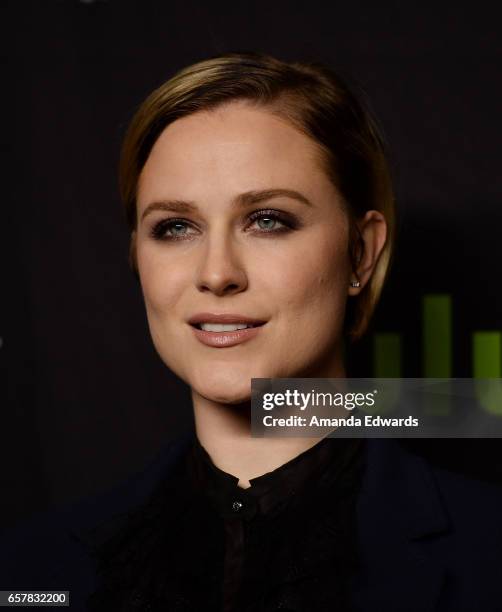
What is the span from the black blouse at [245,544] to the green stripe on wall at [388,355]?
52 cm

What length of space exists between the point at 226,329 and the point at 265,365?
0.09 meters

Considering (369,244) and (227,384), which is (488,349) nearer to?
(369,244)

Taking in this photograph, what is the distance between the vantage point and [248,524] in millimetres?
1502

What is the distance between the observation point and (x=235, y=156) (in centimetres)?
148

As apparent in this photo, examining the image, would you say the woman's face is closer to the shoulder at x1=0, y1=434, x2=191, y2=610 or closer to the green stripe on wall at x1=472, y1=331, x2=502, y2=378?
the shoulder at x1=0, y1=434, x2=191, y2=610

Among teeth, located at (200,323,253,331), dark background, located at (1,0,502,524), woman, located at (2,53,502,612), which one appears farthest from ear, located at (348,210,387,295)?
dark background, located at (1,0,502,524)

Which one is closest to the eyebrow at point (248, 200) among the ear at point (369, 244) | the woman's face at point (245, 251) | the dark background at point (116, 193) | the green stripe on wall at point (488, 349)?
the woman's face at point (245, 251)

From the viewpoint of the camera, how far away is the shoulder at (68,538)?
1.64 m

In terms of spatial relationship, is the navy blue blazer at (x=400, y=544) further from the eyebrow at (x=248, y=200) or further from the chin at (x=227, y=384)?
the eyebrow at (x=248, y=200)

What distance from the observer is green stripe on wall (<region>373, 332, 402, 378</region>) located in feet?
6.86

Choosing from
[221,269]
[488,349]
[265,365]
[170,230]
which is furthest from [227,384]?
[488,349]

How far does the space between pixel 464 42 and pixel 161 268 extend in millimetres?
940

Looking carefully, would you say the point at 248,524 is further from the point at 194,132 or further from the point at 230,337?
the point at 194,132

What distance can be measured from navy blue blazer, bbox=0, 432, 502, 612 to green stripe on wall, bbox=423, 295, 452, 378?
0.49 m
